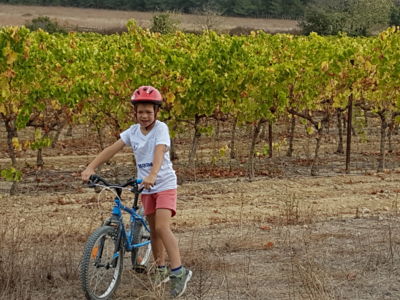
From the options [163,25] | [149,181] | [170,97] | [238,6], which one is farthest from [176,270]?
[238,6]

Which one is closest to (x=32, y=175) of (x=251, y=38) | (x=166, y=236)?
(x=251, y=38)

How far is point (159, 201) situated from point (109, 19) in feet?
176

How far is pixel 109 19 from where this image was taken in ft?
190

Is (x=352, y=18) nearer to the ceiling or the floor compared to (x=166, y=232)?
nearer to the ceiling

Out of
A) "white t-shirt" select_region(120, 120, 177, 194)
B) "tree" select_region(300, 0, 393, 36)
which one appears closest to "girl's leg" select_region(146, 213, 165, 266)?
"white t-shirt" select_region(120, 120, 177, 194)

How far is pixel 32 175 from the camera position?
13.4 m

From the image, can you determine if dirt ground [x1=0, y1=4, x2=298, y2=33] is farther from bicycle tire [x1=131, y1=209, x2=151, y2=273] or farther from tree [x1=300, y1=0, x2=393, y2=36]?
bicycle tire [x1=131, y1=209, x2=151, y2=273]

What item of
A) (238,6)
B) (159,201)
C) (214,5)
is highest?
(214,5)

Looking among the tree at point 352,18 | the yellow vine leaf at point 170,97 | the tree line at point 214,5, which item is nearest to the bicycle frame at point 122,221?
the yellow vine leaf at point 170,97

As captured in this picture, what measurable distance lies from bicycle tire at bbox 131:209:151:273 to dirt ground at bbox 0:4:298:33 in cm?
4413

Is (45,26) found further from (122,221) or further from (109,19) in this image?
(122,221)

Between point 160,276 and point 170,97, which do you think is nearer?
point 160,276

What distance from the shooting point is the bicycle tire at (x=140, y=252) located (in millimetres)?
5934

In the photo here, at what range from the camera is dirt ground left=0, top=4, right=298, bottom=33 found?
5262 centimetres
